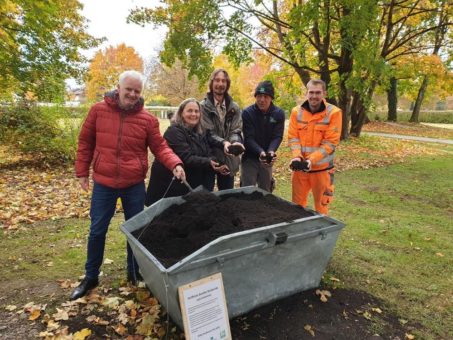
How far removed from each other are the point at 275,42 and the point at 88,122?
16.5 metres

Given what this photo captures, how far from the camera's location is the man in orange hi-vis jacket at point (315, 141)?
4.12 m

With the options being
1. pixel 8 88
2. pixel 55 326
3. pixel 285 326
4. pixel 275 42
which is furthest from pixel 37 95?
pixel 275 42

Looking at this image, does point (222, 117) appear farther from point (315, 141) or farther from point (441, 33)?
point (441, 33)

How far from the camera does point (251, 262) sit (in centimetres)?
288

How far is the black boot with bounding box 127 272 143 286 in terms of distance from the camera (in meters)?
3.89

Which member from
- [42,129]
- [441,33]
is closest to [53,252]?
→ [42,129]

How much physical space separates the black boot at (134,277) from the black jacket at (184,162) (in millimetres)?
796

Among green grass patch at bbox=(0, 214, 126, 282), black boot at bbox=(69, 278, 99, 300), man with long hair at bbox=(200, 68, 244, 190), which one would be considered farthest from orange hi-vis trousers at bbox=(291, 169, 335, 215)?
black boot at bbox=(69, 278, 99, 300)

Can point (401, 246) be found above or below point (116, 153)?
below

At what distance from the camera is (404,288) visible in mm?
3980

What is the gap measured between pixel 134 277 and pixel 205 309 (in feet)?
5.07

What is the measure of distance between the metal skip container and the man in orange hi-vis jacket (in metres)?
1.04

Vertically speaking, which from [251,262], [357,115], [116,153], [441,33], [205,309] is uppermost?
[441,33]

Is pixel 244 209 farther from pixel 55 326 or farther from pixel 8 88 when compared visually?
pixel 8 88
